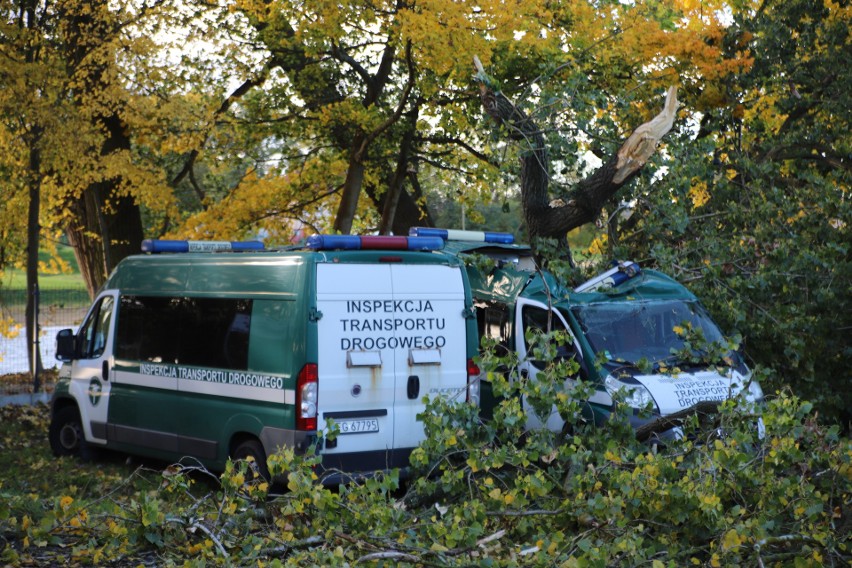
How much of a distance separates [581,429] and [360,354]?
1976 mm

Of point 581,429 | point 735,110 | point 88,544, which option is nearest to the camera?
point 88,544

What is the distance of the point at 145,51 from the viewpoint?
56.5 feet

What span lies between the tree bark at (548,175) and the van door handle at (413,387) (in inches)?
123

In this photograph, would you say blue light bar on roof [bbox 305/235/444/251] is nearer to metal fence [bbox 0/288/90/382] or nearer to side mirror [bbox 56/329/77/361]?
side mirror [bbox 56/329/77/361]

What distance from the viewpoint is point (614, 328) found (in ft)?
33.9

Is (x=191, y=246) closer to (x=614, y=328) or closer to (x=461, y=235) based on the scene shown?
(x=461, y=235)

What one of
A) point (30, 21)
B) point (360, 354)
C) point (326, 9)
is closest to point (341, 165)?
point (326, 9)

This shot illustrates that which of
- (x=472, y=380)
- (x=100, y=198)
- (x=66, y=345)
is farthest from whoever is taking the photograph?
(x=100, y=198)

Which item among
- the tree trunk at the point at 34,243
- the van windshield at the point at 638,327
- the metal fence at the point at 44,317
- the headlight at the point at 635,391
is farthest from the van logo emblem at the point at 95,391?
the metal fence at the point at 44,317

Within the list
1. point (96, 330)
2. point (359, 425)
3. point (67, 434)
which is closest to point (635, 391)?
point (359, 425)

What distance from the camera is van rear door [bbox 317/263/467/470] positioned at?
29.5ft

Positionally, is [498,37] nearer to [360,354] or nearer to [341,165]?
[341,165]

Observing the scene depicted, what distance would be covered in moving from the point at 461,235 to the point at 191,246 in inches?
118

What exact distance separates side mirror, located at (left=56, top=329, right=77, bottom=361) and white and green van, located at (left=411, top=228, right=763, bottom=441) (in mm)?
4247
